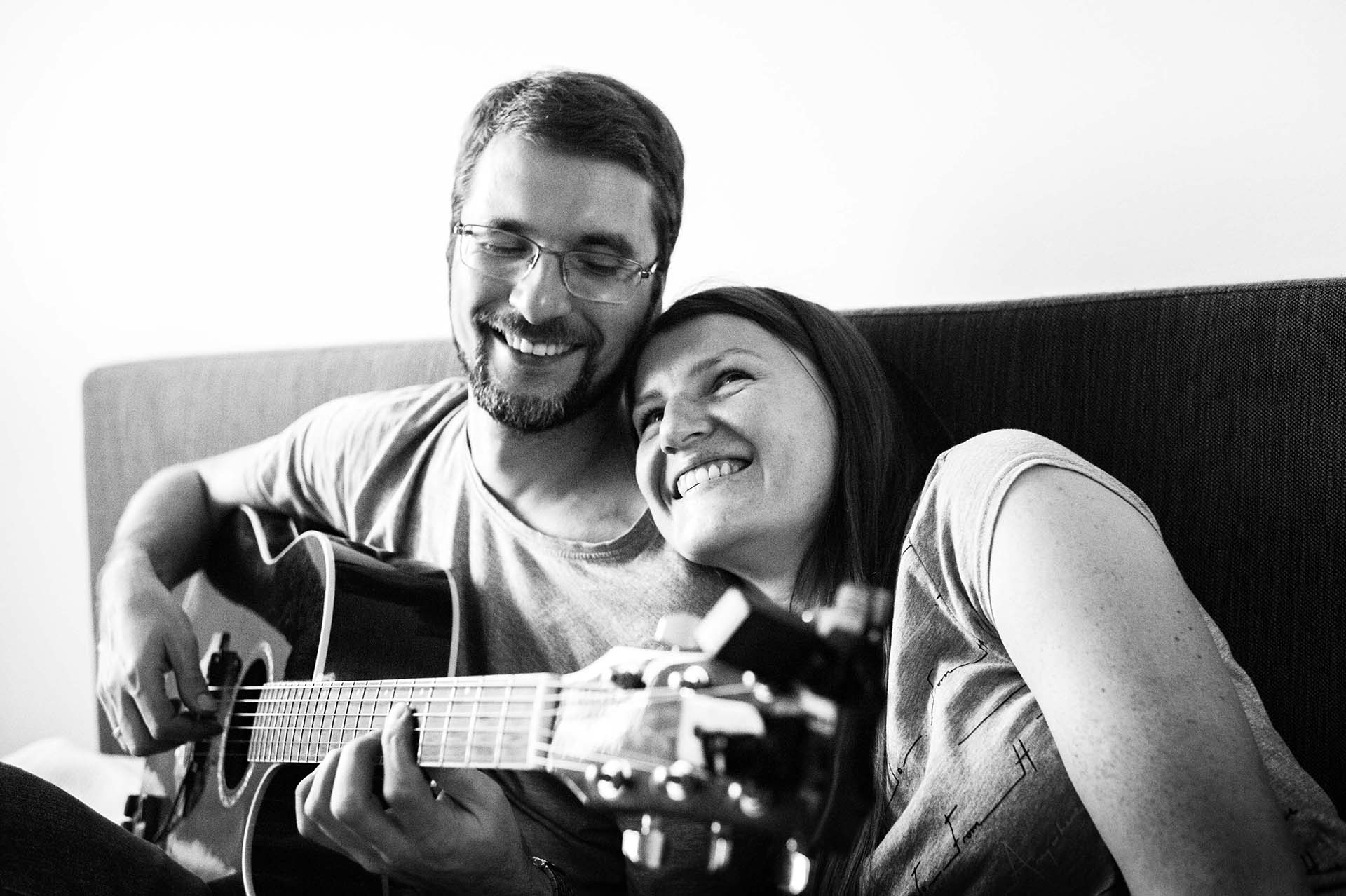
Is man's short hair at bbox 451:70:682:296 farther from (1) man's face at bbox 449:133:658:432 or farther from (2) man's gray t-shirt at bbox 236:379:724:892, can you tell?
(2) man's gray t-shirt at bbox 236:379:724:892

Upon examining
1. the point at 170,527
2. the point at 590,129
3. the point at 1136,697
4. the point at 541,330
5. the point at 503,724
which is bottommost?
the point at 170,527

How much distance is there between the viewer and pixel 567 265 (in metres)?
1.11

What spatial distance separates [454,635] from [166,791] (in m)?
0.45

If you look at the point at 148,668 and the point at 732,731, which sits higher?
the point at 732,731

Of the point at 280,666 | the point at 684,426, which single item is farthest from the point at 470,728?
the point at 280,666

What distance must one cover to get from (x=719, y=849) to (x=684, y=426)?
36 centimetres

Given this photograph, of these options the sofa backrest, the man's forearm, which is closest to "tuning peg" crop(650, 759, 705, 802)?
the sofa backrest

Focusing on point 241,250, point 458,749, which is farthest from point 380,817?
point 241,250

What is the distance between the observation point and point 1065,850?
712 mm

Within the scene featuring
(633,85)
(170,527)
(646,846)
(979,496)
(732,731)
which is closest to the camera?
(732,731)

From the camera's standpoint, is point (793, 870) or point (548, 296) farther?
point (548, 296)

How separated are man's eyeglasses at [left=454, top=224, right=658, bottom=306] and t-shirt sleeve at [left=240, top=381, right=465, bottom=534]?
272 mm

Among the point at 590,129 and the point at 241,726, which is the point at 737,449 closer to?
the point at 590,129

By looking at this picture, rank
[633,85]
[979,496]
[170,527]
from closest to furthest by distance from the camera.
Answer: [979,496] → [170,527] → [633,85]
